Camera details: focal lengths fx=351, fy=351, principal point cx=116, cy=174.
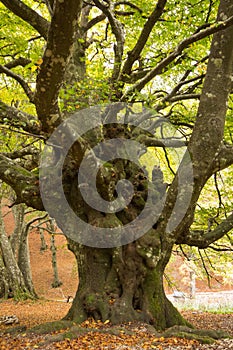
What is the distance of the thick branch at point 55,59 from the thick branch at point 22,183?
84.5 inches

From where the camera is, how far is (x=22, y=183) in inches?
276

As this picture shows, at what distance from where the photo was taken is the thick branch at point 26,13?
21.1ft

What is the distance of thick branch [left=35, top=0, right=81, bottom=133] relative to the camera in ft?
11.0

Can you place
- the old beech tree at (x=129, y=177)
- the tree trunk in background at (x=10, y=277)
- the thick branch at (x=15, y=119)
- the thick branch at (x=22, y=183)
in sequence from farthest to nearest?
the tree trunk in background at (x=10, y=277) < the thick branch at (x=22, y=183) < the old beech tree at (x=129, y=177) < the thick branch at (x=15, y=119)

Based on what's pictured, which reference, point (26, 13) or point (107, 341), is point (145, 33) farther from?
point (107, 341)

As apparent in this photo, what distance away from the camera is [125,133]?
319 inches

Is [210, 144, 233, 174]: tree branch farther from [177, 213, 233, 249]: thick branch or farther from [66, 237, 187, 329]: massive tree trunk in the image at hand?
[66, 237, 187, 329]: massive tree trunk

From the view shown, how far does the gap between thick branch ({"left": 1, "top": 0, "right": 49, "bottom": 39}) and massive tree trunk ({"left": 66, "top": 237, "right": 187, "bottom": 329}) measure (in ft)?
15.1

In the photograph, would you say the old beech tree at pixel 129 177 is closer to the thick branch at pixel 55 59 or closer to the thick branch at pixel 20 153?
the thick branch at pixel 55 59

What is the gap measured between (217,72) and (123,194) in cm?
300

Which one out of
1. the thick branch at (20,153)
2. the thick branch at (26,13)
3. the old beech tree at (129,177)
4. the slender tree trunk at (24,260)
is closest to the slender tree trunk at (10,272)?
the slender tree trunk at (24,260)

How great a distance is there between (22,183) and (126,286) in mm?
2840

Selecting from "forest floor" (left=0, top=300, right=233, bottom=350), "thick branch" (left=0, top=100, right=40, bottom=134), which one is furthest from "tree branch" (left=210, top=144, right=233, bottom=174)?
"thick branch" (left=0, top=100, right=40, bottom=134)

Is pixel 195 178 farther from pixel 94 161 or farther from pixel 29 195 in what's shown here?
pixel 29 195
